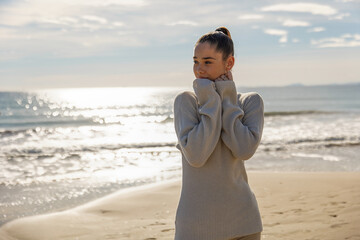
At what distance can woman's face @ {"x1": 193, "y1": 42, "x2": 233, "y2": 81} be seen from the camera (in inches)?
83.7

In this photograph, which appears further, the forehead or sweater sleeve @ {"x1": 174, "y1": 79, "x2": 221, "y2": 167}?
the forehead

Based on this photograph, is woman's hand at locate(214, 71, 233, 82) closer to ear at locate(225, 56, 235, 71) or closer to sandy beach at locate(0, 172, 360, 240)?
ear at locate(225, 56, 235, 71)

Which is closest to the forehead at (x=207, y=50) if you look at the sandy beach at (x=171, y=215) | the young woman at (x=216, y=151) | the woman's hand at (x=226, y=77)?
the young woman at (x=216, y=151)

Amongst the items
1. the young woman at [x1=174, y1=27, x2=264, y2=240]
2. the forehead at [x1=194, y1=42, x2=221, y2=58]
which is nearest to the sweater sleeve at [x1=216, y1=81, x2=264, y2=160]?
the young woman at [x1=174, y1=27, x2=264, y2=240]

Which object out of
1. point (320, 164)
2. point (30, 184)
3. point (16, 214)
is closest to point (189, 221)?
point (16, 214)

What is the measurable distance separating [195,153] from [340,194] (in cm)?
604

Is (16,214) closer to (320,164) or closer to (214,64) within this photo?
(214,64)

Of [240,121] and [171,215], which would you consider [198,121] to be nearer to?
[240,121]

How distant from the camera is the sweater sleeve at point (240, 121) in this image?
2082mm

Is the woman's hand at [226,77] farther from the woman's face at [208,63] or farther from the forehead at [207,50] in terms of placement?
the forehead at [207,50]

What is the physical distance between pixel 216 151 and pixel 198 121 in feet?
0.60

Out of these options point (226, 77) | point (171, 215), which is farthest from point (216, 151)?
point (171, 215)

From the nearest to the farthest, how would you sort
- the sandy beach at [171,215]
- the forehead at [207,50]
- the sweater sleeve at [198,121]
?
the sweater sleeve at [198,121] < the forehead at [207,50] < the sandy beach at [171,215]

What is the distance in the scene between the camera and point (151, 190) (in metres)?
8.23
